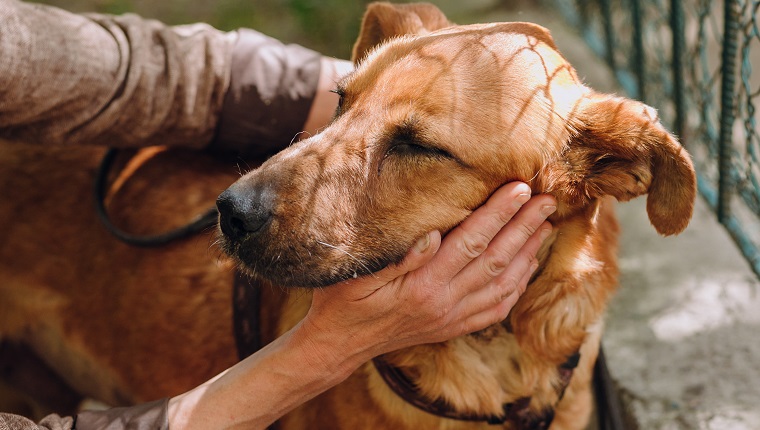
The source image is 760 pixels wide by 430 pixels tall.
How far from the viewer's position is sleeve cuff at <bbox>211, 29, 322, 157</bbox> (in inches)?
108

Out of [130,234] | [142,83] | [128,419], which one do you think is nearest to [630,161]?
[128,419]

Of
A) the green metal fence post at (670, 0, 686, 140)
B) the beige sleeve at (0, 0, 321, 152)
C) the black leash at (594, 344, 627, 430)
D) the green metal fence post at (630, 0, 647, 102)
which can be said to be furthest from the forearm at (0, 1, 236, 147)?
the green metal fence post at (630, 0, 647, 102)

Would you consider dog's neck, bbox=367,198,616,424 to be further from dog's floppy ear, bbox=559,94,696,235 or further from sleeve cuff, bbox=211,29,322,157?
sleeve cuff, bbox=211,29,322,157

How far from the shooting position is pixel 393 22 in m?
2.49

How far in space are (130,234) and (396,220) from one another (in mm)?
1290

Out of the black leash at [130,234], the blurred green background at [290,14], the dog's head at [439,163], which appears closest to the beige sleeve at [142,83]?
the black leash at [130,234]

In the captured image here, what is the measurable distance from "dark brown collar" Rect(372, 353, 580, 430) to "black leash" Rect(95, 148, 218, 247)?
806 millimetres

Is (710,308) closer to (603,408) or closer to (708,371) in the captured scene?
(708,371)

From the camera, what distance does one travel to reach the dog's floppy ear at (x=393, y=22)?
2.47 metres

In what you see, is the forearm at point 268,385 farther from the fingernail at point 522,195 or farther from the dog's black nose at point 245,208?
the fingernail at point 522,195

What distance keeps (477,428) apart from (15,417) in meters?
1.31

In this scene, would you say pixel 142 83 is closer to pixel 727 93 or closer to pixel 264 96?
pixel 264 96

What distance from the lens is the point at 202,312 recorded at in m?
2.65

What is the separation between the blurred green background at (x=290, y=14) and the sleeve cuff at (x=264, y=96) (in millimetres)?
2432
